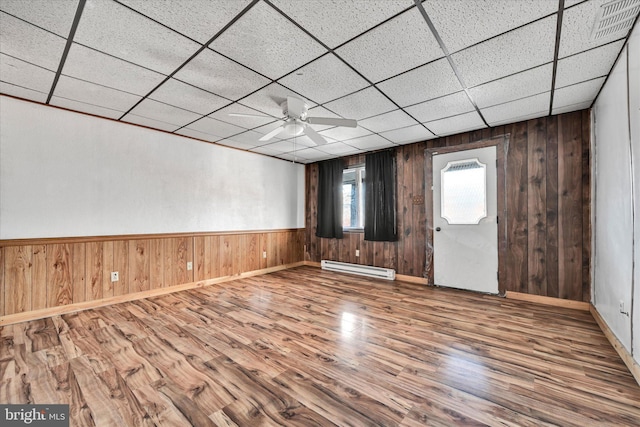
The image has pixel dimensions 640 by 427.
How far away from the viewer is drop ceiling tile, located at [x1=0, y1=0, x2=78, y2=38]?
1.59 m

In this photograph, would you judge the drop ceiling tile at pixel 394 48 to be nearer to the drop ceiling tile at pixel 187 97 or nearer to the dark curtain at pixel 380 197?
the drop ceiling tile at pixel 187 97

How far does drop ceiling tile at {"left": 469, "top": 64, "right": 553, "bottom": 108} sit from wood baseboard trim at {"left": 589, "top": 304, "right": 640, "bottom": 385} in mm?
2324

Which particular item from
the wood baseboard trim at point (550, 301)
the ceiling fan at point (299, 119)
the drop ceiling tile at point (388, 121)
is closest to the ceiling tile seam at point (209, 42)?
the ceiling fan at point (299, 119)

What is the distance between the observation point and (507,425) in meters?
1.47

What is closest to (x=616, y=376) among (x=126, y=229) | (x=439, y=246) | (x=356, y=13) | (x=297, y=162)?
(x=439, y=246)

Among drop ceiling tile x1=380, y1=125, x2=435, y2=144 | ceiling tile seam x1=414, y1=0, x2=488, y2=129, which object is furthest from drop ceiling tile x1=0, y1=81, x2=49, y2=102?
drop ceiling tile x1=380, y1=125, x2=435, y2=144

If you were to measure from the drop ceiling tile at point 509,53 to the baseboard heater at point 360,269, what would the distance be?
328 cm

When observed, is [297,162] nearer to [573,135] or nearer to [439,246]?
[439,246]

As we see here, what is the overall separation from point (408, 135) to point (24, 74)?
14.3 feet

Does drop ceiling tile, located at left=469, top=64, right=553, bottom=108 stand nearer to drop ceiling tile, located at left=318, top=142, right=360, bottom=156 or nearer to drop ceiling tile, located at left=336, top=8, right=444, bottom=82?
drop ceiling tile, located at left=336, top=8, right=444, bottom=82

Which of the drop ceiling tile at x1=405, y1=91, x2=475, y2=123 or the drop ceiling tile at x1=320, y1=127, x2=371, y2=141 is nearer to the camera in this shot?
the drop ceiling tile at x1=405, y1=91, x2=475, y2=123

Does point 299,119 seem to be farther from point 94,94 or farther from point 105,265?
point 105,265

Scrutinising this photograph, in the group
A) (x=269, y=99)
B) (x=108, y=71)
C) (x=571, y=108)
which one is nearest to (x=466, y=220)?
(x=571, y=108)

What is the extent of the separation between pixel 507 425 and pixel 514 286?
2.76 meters
